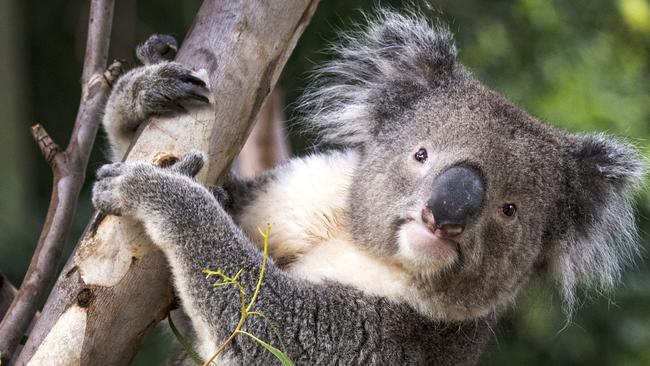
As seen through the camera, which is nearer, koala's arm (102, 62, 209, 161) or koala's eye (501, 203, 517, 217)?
koala's arm (102, 62, 209, 161)

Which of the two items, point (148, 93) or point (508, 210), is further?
point (508, 210)

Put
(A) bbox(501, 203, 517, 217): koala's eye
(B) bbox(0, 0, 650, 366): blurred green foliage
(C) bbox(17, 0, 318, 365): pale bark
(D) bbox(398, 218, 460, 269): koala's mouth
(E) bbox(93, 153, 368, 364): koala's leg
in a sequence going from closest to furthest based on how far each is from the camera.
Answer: (C) bbox(17, 0, 318, 365): pale bark < (E) bbox(93, 153, 368, 364): koala's leg < (D) bbox(398, 218, 460, 269): koala's mouth < (A) bbox(501, 203, 517, 217): koala's eye < (B) bbox(0, 0, 650, 366): blurred green foliage

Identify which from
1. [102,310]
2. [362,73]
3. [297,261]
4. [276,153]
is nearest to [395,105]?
[362,73]

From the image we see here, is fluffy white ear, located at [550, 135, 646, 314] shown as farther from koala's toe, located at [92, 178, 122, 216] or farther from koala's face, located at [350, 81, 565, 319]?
koala's toe, located at [92, 178, 122, 216]

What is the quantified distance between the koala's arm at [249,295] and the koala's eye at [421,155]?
1.80 feet

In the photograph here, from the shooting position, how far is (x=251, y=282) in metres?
3.18

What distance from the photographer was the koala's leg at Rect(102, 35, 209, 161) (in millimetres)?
3041

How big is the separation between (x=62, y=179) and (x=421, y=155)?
132 centimetres

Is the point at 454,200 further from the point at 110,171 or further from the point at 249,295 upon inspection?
the point at 110,171

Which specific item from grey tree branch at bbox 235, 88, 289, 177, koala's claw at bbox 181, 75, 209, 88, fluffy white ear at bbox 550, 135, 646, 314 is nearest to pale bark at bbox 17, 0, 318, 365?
koala's claw at bbox 181, 75, 209, 88

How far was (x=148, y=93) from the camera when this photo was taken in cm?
318

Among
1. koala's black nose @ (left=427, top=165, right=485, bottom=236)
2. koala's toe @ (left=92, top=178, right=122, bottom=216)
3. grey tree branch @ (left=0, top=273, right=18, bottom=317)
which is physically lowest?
grey tree branch @ (left=0, top=273, right=18, bottom=317)

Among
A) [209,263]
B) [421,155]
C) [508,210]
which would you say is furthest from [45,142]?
[508,210]

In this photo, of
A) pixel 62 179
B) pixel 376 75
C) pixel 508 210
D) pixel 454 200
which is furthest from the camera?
pixel 376 75
